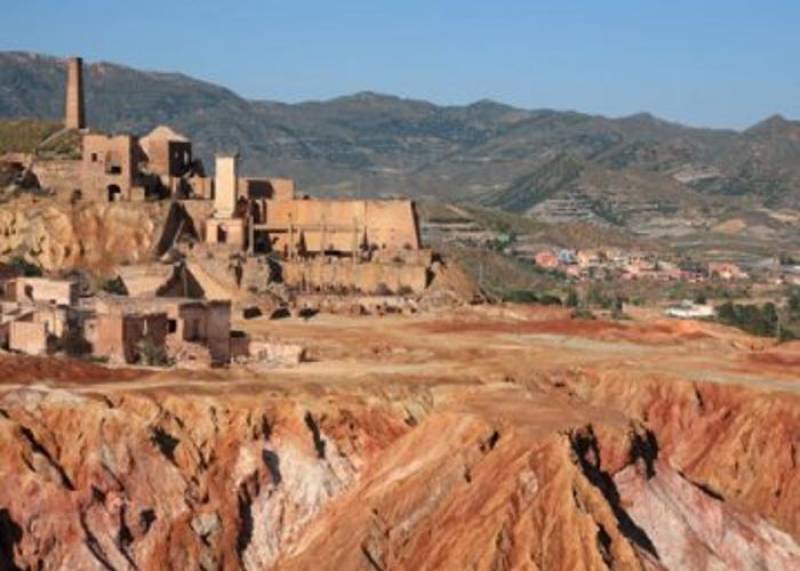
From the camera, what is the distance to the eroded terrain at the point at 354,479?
45531 mm

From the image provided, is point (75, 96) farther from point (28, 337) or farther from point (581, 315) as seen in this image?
point (28, 337)

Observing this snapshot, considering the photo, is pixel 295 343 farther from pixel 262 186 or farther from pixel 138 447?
pixel 262 186

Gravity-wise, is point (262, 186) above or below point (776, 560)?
above

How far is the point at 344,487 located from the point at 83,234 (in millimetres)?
41900

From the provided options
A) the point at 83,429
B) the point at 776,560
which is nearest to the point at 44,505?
the point at 83,429

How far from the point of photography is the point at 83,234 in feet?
292

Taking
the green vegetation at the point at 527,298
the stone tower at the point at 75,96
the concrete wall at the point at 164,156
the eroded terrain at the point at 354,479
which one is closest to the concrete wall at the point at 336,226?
the concrete wall at the point at 164,156

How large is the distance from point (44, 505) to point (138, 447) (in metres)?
3.48

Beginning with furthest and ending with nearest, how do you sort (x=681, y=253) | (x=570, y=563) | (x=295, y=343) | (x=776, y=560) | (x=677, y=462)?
1. (x=681, y=253)
2. (x=295, y=343)
3. (x=677, y=462)
4. (x=776, y=560)
5. (x=570, y=563)

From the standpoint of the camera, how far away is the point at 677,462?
60.2 m

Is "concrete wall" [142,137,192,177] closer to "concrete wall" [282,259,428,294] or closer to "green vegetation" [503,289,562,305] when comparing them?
"concrete wall" [282,259,428,294]

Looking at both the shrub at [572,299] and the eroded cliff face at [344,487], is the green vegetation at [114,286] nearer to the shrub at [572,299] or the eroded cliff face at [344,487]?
the eroded cliff face at [344,487]

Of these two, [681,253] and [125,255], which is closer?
[125,255]

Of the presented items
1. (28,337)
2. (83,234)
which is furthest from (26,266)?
(28,337)
